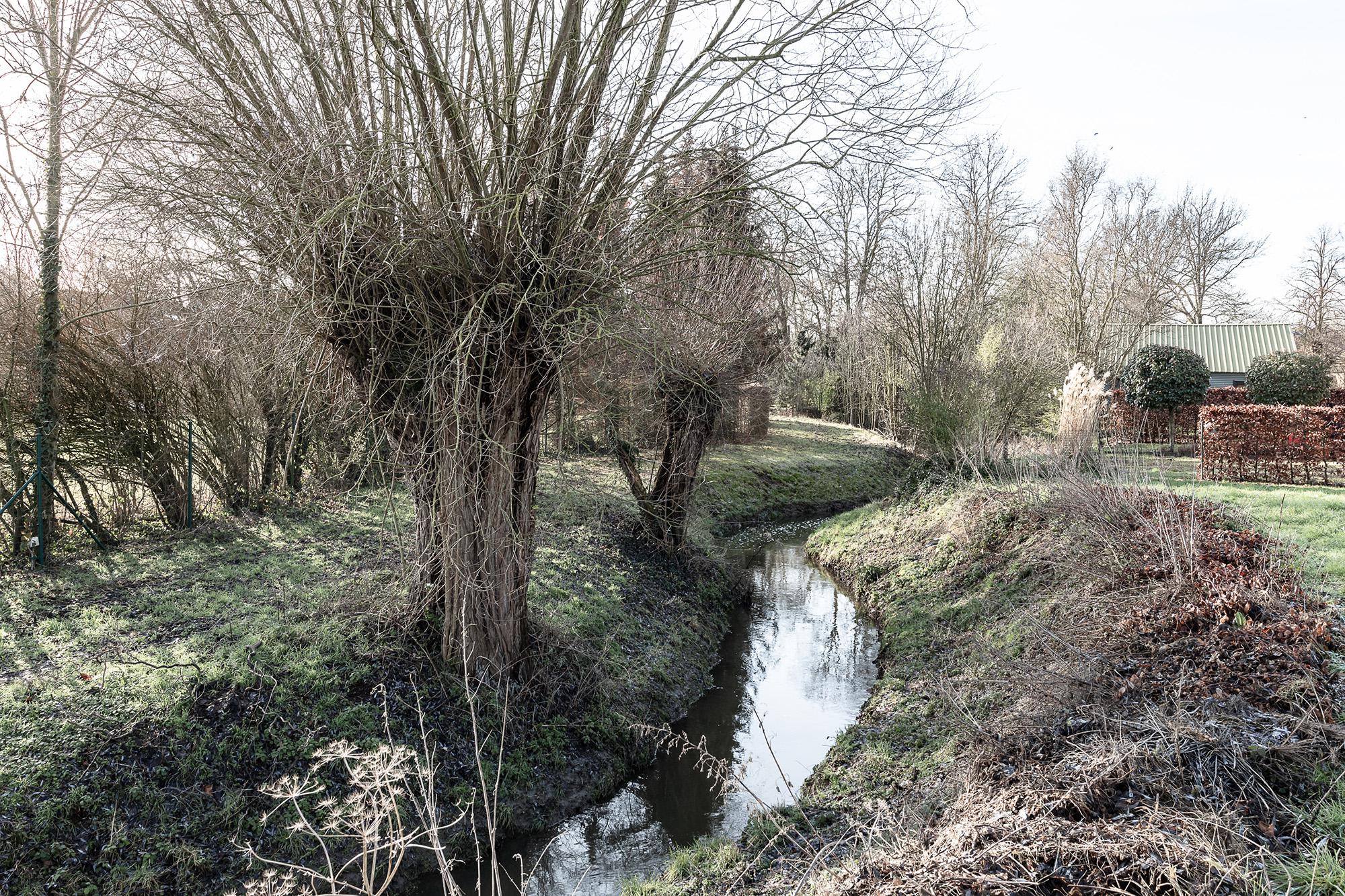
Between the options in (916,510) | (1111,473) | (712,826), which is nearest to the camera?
(712,826)

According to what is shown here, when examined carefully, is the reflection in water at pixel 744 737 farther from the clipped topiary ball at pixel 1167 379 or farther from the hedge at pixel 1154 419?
the hedge at pixel 1154 419

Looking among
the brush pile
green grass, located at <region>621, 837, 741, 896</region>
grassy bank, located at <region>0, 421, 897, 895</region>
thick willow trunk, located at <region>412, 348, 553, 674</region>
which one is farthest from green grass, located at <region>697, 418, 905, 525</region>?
green grass, located at <region>621, 837, 741, 896</region>

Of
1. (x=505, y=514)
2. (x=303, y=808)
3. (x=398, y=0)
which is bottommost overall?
(x=303, y=808)

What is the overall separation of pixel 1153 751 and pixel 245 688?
5205mm

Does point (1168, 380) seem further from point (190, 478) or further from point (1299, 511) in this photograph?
point (190, 478)

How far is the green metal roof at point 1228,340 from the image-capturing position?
35156mm

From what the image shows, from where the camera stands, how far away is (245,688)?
5074 millimetres

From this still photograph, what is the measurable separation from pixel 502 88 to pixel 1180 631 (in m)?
5.51

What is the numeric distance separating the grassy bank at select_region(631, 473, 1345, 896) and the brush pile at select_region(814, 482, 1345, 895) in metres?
0.01

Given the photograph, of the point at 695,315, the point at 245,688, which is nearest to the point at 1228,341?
the point at 695,315

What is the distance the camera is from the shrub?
17.1 meters

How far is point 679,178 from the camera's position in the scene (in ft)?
19.6

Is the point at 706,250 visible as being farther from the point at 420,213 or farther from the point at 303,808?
the point at 303,808

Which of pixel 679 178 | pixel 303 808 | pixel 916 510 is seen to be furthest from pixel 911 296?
pixel 303 808
